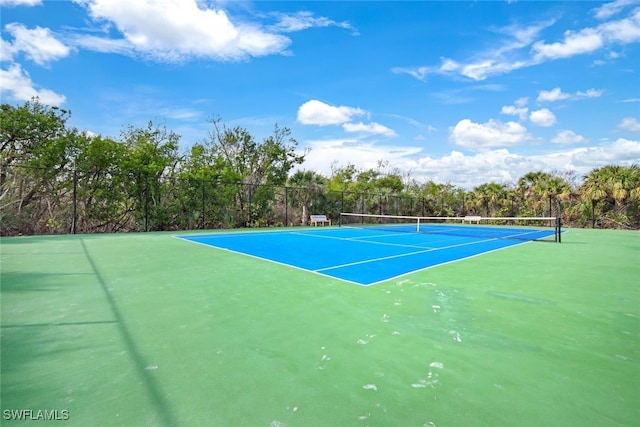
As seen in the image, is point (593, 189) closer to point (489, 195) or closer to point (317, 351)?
point (489, 195)

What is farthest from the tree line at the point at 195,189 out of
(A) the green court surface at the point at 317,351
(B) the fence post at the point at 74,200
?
(A) the green court surface at the point at 317,351

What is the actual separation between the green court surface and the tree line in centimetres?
972

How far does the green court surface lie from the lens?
67.9 inches

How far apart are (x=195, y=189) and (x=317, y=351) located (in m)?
14.6

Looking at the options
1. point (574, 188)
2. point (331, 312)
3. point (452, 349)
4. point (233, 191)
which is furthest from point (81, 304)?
point (574, 188)

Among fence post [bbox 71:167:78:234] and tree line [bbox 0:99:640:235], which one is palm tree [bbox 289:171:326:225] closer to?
tree line [bbox 0:99:640:235]

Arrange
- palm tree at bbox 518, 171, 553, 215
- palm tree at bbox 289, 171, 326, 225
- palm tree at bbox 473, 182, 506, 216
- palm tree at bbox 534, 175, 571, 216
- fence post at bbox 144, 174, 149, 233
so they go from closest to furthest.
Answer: fence post at bbox 144, 174, 149, 233 → palm tree at bbox 289, 171, 326, 225 → palm tree at bbox 534, 175, 571, 216 → palm tree at bbox 518, 171, 553, 215 → palm tree at bbox 473, 182, 506, 216

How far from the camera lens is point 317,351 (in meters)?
2.44

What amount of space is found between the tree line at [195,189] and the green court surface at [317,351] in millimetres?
9718

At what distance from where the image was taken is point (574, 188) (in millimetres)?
20203

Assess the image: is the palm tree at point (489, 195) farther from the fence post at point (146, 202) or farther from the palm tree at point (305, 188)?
the fence post at point (146, 202)

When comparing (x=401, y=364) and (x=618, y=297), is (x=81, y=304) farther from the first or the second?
(x=618, y=297)

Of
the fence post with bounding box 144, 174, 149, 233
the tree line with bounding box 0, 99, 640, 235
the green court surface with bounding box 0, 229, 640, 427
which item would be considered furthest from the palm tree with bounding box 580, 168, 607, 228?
the fence post with bounding box 144, 174, 149, 233

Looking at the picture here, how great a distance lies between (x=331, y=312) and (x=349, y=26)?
1519cm
